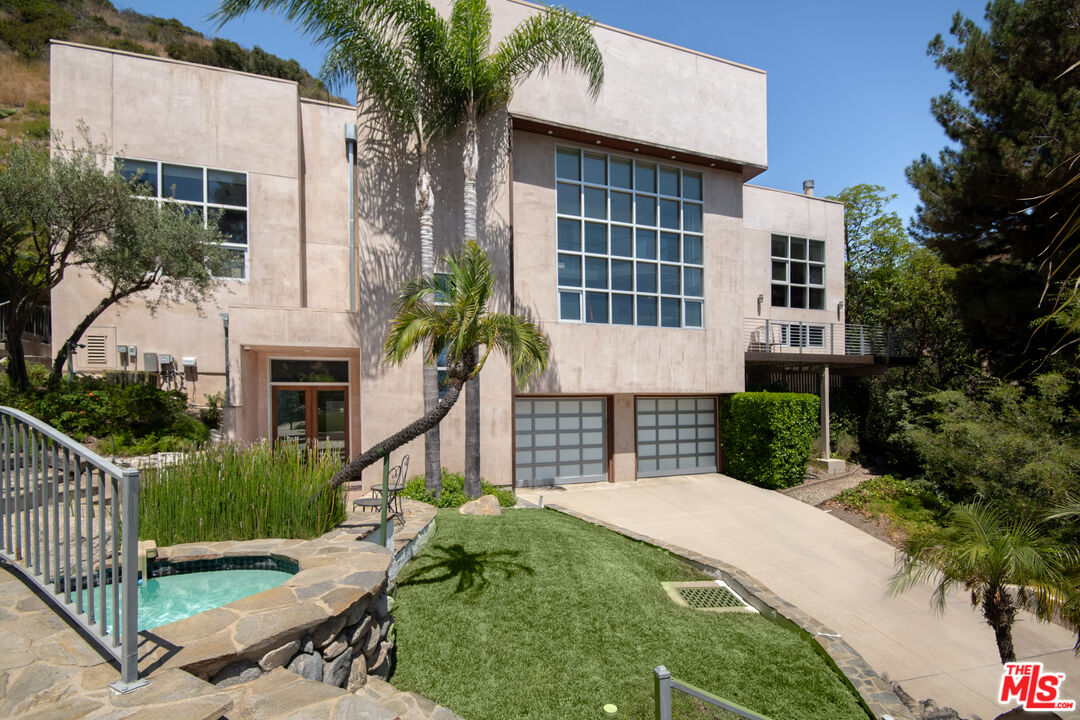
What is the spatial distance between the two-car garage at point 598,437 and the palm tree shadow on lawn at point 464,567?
575 cm

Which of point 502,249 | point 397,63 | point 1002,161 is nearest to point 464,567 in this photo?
point 502,249

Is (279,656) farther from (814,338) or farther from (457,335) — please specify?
(814,338)

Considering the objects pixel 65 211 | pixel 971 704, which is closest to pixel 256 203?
pixel 65 211

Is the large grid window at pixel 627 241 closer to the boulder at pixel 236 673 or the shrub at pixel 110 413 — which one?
the shrub at pixel 110 413

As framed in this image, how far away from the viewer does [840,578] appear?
8836 millimetres

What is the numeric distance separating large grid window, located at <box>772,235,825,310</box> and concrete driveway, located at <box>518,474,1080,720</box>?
7415 millimetres

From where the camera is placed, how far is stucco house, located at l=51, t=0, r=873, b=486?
11.8 meters

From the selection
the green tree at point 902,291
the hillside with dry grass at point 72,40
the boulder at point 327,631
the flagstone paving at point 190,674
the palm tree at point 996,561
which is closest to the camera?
the flagstone paving at point 190,674

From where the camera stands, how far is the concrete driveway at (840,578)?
6480 millimetres

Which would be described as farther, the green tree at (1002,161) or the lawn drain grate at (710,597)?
the green tree at (1002,161)

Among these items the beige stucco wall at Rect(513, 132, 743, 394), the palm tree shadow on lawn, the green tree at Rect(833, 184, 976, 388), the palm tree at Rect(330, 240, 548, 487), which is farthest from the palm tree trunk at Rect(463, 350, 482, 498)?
the green tree at Rect(833, 184, 976, 388)

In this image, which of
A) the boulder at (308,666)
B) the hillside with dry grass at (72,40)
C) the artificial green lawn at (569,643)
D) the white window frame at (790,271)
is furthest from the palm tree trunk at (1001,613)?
the hillside with dry grass at (72,40)

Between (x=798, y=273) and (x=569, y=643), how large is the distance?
16559 mm

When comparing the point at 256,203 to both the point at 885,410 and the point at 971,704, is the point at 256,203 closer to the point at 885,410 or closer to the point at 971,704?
the point at 971,704
